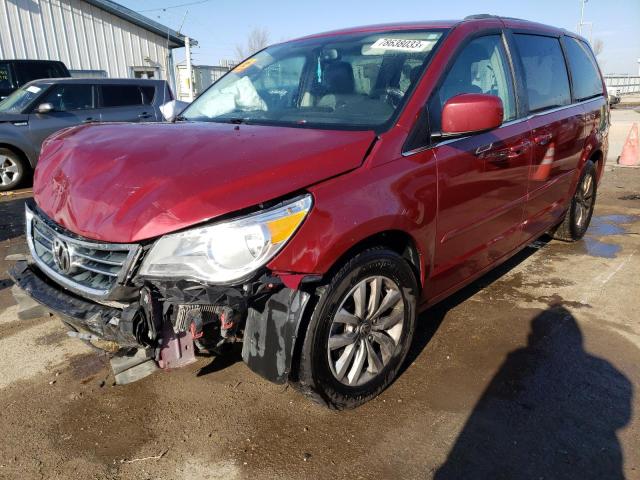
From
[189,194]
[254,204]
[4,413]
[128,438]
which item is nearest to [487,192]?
[254,204]

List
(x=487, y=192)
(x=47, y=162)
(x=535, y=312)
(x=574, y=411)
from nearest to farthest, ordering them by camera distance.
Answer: (x=574, y=411) < (x=47, y=162) < (x=487, y=192) < (x=535, y=312)

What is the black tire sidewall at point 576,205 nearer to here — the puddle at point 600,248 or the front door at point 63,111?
the puddle at point 600,248

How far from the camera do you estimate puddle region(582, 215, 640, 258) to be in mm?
5086

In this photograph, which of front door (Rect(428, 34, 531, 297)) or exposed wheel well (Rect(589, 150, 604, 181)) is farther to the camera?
exposed wheel well (Rect(589, 150, 604, 181))

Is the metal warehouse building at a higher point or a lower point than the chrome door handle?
higher

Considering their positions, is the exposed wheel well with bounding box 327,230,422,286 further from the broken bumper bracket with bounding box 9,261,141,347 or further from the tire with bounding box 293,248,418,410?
the broken bumper bracket with bounding box 9,261,141,347

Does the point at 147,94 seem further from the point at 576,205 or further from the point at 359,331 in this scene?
the point at 359,331

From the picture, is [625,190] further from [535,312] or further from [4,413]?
[4,413]

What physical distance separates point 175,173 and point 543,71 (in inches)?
122

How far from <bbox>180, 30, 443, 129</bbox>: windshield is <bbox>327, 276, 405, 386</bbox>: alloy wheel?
33.4 inches

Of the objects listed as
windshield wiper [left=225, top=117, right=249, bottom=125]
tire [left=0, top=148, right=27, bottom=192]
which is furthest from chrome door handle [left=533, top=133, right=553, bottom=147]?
tire [left=0, top=148, right=27, bottom=192]

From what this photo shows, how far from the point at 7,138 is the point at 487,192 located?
306 inches

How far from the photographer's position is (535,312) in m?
3.68

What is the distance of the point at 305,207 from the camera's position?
209cm
